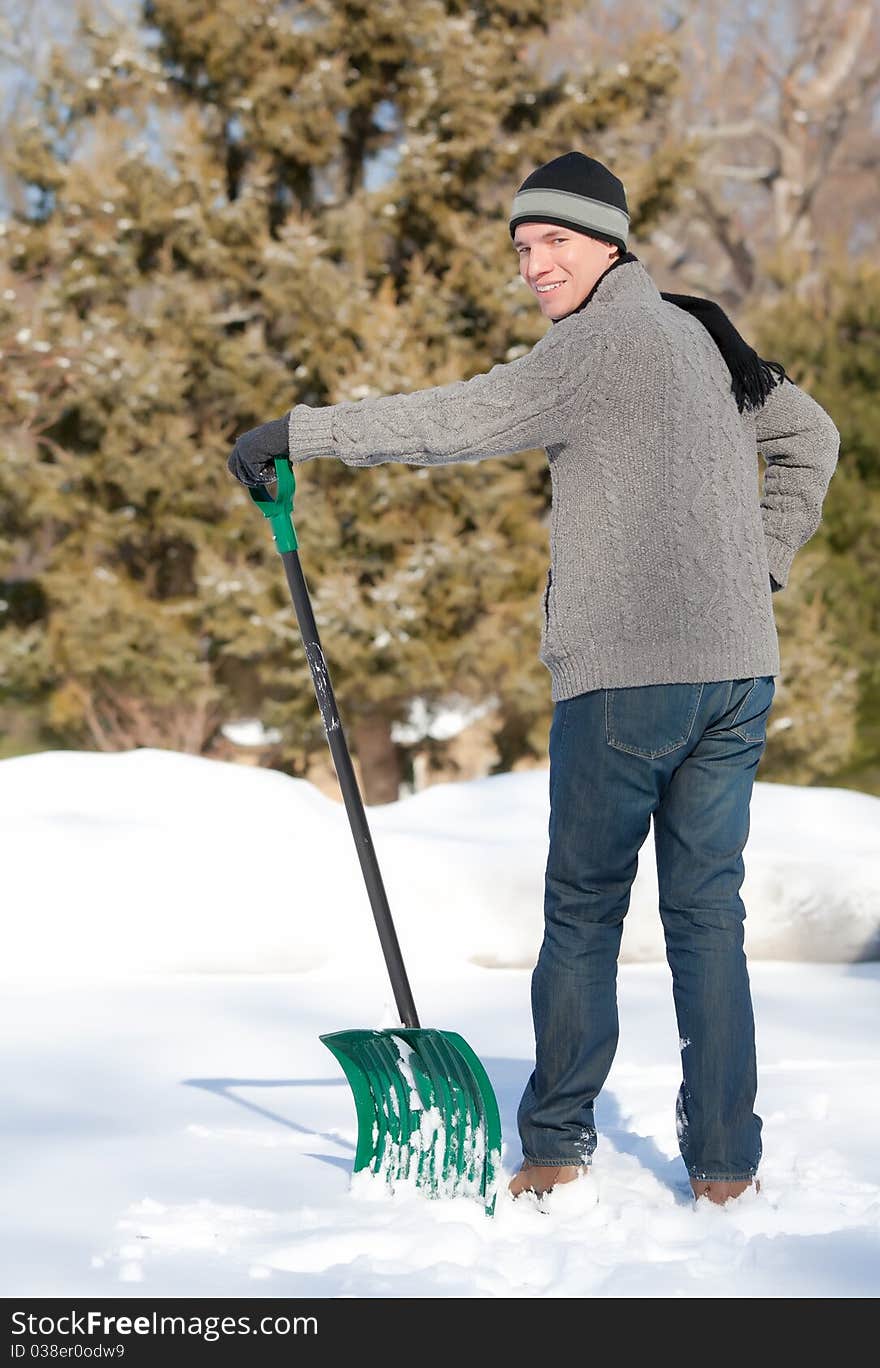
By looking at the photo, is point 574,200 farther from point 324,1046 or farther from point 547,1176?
point 324,1046

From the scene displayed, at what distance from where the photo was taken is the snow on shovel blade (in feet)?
8.50

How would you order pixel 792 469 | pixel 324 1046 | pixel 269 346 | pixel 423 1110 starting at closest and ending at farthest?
pixel 423 1110, pixel 792 469, pixel 324 1046, pixel 269 346

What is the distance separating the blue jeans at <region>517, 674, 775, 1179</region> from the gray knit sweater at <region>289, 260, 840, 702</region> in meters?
0.07

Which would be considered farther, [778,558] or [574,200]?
[778,558]

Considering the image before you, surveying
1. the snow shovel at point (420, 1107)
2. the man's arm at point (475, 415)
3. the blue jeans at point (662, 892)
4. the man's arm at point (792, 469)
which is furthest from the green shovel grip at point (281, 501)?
the man's arm at point (792, 469)

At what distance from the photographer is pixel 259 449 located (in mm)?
2617

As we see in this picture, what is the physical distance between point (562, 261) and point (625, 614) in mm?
578

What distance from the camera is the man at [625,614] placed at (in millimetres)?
2443

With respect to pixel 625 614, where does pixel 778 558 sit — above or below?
above

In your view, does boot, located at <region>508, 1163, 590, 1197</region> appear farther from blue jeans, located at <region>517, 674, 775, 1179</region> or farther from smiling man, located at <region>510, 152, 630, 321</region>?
smiling man, located at <region>510, 152, 630, 321</region>

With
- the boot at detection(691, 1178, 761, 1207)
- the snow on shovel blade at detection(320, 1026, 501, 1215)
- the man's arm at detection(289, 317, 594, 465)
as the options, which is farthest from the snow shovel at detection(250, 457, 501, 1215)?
the boot at detection(691, 1178, 761, 1207)

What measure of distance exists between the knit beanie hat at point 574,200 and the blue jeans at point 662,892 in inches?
28.7

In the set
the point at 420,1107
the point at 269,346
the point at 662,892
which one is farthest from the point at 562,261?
the point at 269,346
